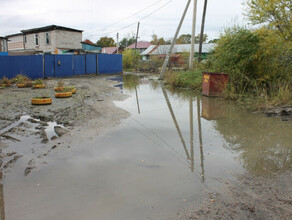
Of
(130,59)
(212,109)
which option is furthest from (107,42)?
(212,109)

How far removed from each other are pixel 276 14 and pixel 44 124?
10.0 meters

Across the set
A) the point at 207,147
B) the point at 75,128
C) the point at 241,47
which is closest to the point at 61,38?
the point at 241,47

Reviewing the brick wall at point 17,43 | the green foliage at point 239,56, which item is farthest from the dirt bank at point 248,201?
the brick wall at point 17,43

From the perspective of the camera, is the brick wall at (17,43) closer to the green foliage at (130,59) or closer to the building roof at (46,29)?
the building roof at (46,29)

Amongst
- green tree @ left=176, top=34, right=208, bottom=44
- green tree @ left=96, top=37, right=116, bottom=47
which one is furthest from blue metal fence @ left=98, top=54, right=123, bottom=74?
green tree @ left=96, top=37, right=116, bottom=47

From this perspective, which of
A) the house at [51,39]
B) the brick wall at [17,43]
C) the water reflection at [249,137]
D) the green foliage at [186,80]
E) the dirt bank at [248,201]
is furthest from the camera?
the brick wall at [17,43]

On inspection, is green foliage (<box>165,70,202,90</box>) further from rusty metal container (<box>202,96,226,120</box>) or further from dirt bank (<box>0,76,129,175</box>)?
dirt bank (<box>0,76,129,175</box>)

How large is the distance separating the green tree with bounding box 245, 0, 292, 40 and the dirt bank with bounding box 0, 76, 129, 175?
7.51 metres

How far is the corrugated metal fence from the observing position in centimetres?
1752

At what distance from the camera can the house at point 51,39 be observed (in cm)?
3134

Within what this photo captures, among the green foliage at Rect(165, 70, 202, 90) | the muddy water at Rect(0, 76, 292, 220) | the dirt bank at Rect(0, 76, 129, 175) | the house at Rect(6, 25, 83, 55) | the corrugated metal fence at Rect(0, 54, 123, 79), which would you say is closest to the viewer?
the muddy water at Rect(0, 76, 292, 220)

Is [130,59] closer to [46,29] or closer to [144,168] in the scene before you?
[46,29]

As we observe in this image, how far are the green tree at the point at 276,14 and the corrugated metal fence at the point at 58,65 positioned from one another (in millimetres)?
15028

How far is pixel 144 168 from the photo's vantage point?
4.07 metres
